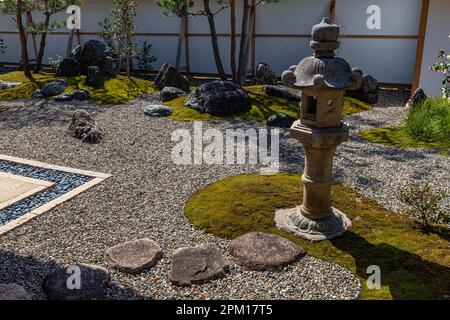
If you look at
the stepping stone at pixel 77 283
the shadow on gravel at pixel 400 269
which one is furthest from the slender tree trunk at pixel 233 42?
the stepping stone at pixel 77 283

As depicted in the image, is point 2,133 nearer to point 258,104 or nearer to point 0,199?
point 0,199

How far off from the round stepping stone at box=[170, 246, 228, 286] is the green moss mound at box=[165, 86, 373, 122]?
623 centimetres

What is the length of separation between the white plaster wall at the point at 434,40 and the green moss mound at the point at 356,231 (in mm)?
7092

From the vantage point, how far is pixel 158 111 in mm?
11102

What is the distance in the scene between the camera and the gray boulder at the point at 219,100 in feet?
36.0

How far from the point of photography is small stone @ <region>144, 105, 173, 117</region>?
11.1 metres

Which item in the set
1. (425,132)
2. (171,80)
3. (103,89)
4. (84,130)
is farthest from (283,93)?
(103,89)

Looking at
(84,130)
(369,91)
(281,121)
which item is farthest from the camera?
(369,91)

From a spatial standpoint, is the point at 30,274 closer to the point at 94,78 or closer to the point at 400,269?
the point at 400,269

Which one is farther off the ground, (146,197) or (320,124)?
(320,124)

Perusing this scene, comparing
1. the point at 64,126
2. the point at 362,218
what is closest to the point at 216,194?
the point at 362,218

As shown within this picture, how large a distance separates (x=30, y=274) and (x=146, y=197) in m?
2.22

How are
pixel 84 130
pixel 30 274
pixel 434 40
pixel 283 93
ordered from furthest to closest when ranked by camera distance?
pixel 283 93 < pixel 434 40 < pixel 84 130 < pixel 30 274

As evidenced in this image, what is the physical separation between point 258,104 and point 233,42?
11.0 ft
